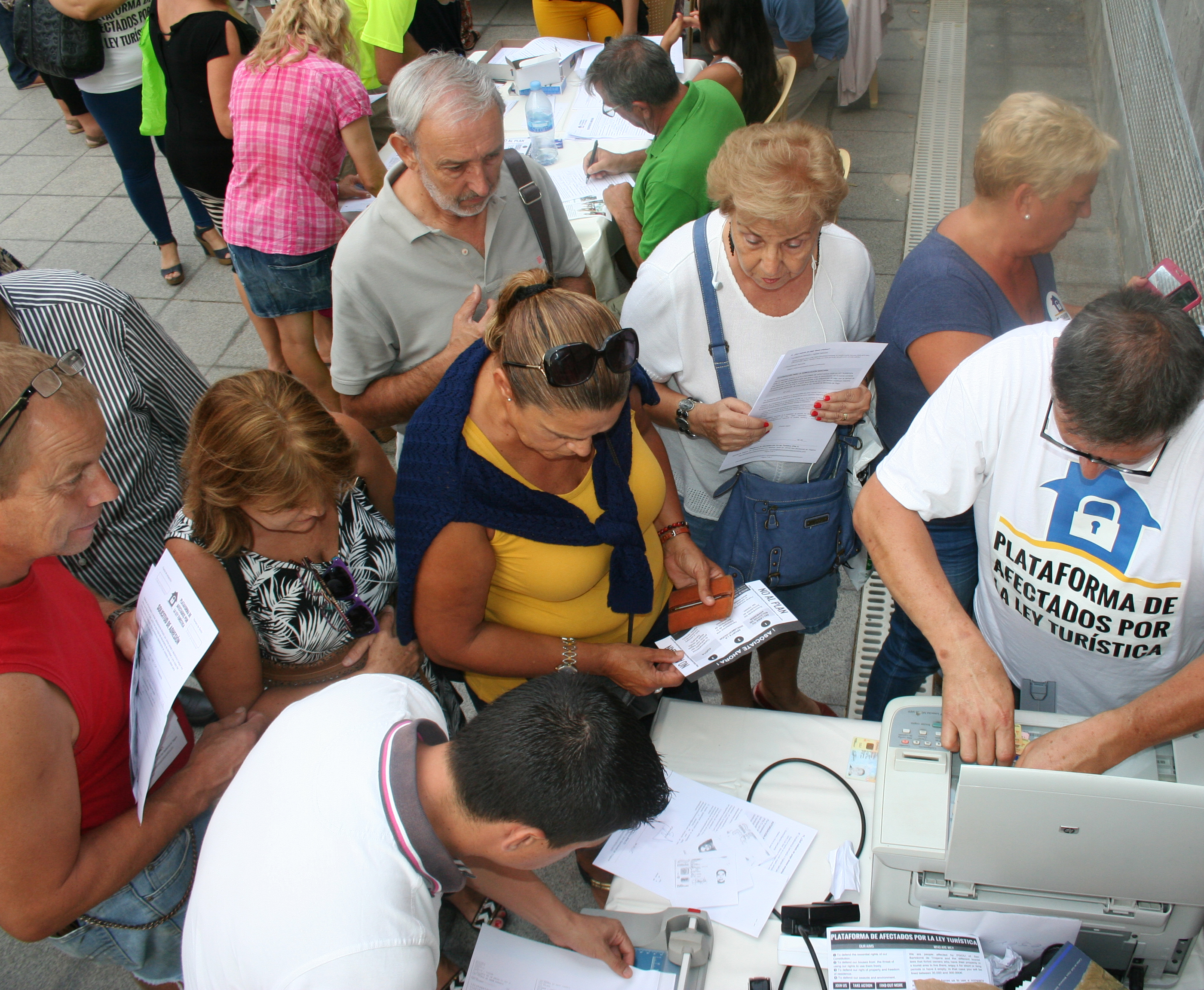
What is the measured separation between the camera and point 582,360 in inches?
62.0

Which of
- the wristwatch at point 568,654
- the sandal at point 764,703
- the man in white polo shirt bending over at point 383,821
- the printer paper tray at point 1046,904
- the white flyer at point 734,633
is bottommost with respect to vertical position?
the sandal at point 764,703

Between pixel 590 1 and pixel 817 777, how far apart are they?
4715 millimetres

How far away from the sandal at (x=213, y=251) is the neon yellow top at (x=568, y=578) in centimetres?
403

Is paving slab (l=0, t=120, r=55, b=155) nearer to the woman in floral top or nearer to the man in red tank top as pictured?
the woman in floral top

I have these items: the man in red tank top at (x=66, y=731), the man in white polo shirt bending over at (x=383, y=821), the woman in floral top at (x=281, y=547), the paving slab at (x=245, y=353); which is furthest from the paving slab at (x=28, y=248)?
the man in white polo shirt bending over at (x=383, y=821)

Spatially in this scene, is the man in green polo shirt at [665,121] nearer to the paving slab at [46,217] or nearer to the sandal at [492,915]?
the sandal at [492,915]

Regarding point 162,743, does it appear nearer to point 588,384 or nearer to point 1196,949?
point 588,384

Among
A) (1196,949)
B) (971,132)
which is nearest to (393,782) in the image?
(1196,949)

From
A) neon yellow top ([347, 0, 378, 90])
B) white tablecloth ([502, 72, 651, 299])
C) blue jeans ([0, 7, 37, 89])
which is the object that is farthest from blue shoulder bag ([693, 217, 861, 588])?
blue jeans ([0, 7, 37, 89])

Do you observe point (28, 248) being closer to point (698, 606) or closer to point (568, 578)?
point (568, 578)

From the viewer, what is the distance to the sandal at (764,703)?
2719mm

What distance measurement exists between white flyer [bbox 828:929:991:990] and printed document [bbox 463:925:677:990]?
0.31m

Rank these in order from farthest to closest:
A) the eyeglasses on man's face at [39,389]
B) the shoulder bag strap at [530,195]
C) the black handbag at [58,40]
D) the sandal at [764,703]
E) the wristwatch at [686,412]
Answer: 1. the black handbag at [58,40]
2. the sandal at [764,703]
3. the shoulder bag strap at [530,195]
4. the wristwatch at [686,412]
5. the eyeglasses on man's face at [39,389]

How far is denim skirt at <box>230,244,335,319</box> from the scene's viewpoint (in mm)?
3426
